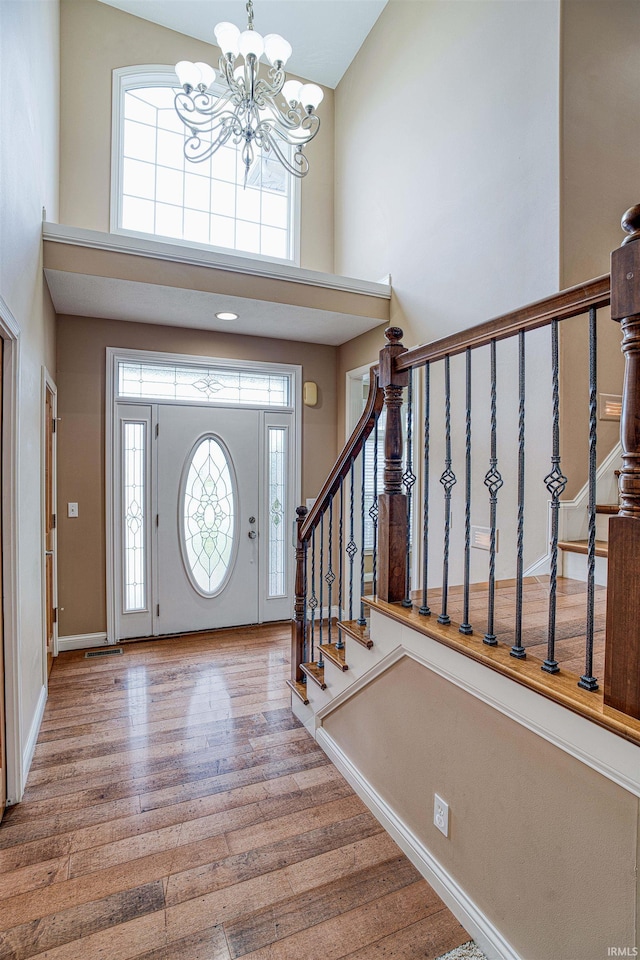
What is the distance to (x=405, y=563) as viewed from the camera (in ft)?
6.57

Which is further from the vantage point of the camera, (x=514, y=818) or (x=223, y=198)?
(x=223, y=198)

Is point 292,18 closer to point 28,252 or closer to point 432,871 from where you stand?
point 28,252

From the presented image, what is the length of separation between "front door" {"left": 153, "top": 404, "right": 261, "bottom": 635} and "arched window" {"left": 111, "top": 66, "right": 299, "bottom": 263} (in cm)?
151

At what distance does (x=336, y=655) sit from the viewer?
242 cm

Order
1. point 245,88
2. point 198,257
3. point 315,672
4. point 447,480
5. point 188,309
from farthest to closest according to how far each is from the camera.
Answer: point 188,309 < point 198,257 < point 245,88 < point 315,672 < point 447,480

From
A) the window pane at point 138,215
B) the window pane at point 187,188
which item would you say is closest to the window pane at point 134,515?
the window pane at point 138,215

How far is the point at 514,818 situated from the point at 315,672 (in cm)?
147

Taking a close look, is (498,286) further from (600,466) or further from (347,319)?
(347,319)

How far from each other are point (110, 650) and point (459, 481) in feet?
9.85

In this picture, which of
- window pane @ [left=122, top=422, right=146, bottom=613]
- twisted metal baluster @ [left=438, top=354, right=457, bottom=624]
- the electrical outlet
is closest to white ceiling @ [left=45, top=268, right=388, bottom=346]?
window pane @ [left=122, top=422, right=146, bottom=613]

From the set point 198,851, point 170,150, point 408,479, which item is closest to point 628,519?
point 408,479

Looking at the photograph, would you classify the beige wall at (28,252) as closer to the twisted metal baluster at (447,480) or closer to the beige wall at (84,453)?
the beige wall at (84,453)

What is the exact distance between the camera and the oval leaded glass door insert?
4.30 meters

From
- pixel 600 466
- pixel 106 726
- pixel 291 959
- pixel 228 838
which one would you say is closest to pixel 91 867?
pixel 228 838
